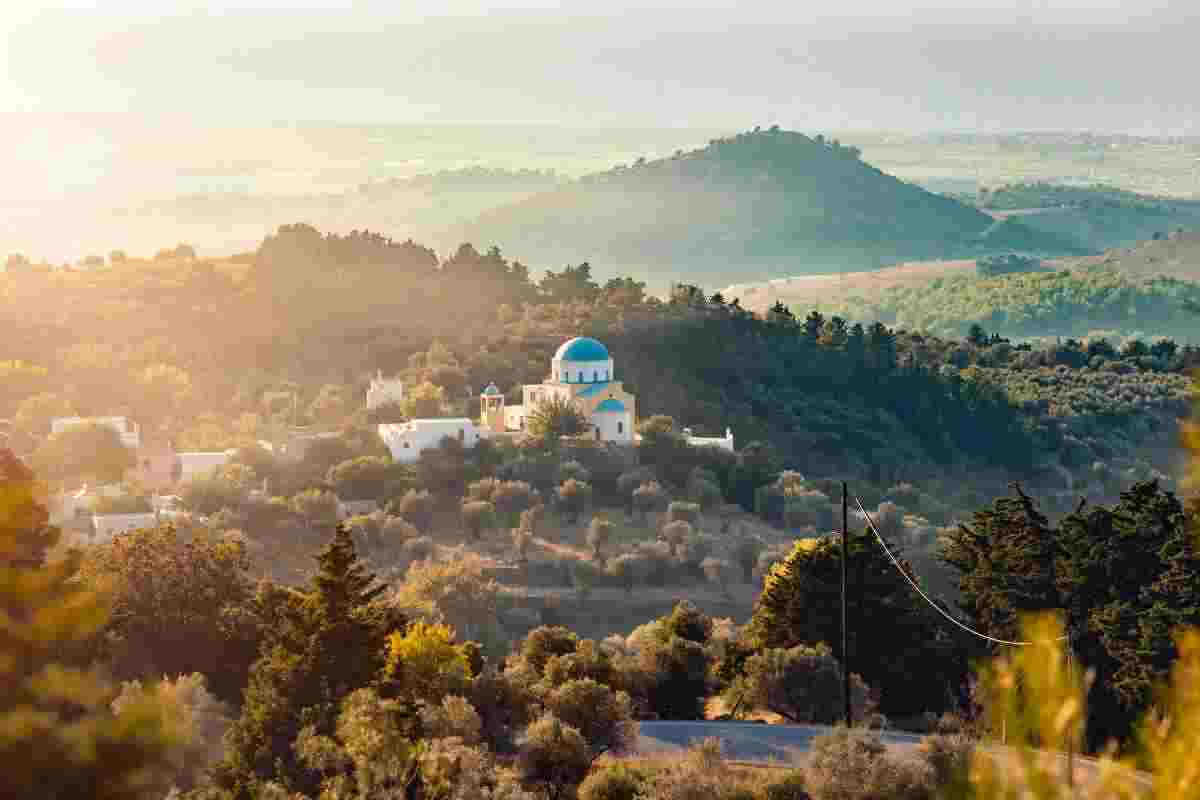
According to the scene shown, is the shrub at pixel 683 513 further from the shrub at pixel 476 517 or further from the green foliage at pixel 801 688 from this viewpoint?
the green foliage at pixel 801 688

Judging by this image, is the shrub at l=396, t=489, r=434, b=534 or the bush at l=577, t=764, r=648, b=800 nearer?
the bush at l=577, t=764, r=648, b=800

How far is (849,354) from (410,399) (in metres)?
24.9

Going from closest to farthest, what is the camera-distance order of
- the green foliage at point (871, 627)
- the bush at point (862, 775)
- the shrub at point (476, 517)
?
1. the bush at point (862, 775)
2. the green foliage at point (871, 627)
3. the shrub at point (476, 517)

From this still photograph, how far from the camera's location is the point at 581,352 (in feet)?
210

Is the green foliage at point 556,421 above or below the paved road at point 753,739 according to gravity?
above

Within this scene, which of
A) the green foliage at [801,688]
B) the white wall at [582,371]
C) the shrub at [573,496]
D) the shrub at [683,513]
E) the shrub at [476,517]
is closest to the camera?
the green foliage at [801,688]

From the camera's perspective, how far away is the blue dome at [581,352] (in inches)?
2520

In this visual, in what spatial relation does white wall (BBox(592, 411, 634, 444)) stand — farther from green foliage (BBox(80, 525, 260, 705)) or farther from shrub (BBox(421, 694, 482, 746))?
shrub (BBox(421, 694, 482, 746))

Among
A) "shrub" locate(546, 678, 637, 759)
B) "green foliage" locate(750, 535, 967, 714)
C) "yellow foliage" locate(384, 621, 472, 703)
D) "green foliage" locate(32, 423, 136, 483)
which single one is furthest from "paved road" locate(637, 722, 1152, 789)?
"green foliage" locate(32, 423, 136, 483)

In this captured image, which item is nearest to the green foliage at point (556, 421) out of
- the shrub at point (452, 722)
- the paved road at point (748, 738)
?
the paved road at point (748, 738)

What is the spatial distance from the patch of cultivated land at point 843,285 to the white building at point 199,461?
118329mm

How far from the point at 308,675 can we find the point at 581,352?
37.7 metres

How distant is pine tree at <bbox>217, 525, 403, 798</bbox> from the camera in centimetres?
2581

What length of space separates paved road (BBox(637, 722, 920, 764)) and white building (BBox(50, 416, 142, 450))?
3495 cm
